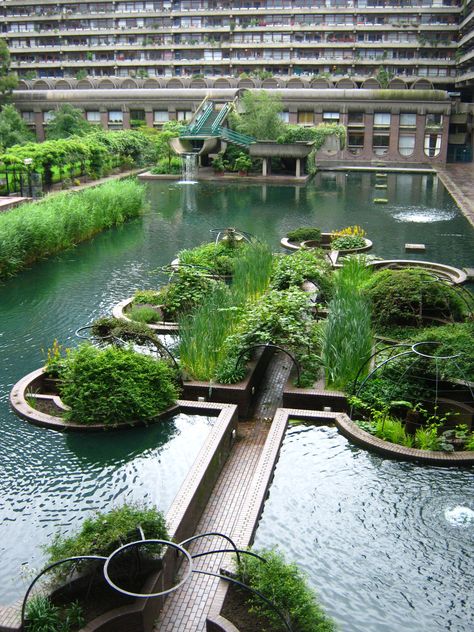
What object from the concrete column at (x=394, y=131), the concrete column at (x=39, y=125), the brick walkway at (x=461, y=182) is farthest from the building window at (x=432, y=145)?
the concrete column at (x=39, y=125)

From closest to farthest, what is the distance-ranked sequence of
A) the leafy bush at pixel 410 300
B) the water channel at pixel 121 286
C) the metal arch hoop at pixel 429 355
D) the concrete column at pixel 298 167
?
1. the water channel at pixel 121 286
2. the metal arch hoop at pixel 429 355
3. the leafy bush at pixel 410 300
4. the concrete column at pixel 298 167

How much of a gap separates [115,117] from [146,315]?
5146 centimetres

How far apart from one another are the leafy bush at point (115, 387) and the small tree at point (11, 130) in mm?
38957

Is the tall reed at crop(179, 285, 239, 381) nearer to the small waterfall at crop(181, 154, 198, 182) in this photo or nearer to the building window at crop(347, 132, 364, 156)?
the small waterfall at crop(181, 154, 198, 182)

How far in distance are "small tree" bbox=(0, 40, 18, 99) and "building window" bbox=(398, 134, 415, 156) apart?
3338 centimetres

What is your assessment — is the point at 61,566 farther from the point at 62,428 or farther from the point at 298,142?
the point at 298,142

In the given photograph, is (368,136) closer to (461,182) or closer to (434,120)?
(434,120)

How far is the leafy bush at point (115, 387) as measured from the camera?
449 inches

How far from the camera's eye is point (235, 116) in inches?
2031

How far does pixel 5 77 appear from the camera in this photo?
62406 mm

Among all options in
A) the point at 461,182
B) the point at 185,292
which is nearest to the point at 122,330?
the point at 185,292

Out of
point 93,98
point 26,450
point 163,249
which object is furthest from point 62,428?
point 93,98

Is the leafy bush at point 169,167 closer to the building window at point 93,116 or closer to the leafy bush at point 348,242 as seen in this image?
the building window at point 93,116

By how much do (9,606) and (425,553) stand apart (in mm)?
4594
